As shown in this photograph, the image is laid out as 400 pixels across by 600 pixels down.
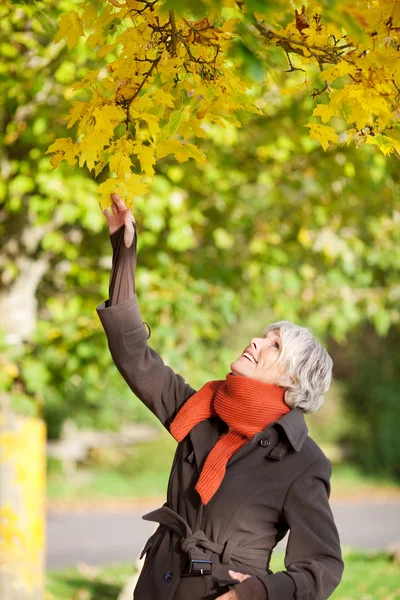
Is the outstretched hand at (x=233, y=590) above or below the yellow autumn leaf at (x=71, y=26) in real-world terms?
below

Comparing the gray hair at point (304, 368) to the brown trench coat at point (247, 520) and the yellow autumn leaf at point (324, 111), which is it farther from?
the yellow autumn leaf at point (324, 111)

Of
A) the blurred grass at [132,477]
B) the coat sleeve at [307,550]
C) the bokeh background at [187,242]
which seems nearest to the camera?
the coat sleeve at [307,550]

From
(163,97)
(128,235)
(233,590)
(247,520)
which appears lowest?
(233,590)

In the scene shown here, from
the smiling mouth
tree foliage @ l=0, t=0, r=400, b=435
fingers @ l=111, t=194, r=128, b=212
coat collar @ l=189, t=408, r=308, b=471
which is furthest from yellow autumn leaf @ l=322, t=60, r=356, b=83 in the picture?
tree foliage @ l=0, t=0, r=400, b=435

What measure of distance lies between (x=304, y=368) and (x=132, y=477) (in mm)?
14827

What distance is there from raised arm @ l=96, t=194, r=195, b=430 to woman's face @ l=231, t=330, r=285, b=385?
26 centimetres

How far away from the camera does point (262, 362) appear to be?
2.62 m

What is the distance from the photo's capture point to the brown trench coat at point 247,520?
241cm

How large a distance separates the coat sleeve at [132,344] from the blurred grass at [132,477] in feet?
42.5

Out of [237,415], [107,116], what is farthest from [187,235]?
[237,415]

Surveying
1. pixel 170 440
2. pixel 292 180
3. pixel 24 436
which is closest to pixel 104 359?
pixel 24 436

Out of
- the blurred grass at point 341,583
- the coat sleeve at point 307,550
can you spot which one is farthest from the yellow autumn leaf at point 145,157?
the blurred grass at point 341,583

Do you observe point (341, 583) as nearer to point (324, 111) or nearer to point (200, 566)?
point (200, 566)

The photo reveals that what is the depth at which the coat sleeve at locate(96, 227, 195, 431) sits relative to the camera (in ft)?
8.77
